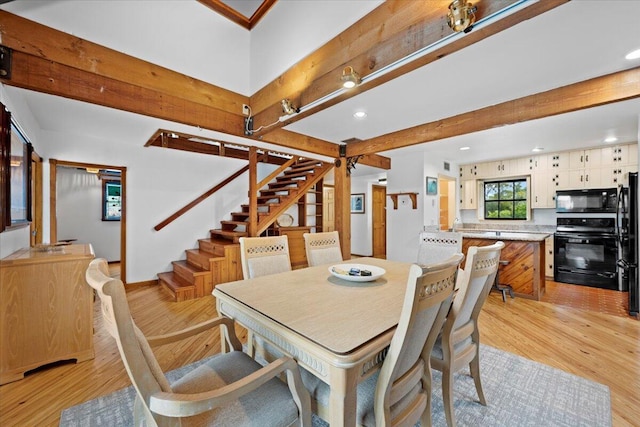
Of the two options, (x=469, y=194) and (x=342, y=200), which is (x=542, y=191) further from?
(x=342, y=200)

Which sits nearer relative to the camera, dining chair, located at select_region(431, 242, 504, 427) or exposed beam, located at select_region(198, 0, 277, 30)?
dining chair, located at select_region(431, 242, 504, 427)

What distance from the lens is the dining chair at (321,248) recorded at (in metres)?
2.64

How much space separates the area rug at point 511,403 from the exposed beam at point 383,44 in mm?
2162

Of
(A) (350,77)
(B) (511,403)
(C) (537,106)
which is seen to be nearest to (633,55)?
(C) (537,106)

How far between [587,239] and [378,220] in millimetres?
4039

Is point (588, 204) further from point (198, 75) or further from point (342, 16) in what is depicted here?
point (198, 75)

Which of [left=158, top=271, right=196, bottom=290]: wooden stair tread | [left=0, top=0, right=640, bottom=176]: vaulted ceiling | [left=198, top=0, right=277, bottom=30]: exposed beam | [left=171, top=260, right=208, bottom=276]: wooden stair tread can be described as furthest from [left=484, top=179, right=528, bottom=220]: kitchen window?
[left=158, top=271, right=196, bottom=290]: wooden stair tread

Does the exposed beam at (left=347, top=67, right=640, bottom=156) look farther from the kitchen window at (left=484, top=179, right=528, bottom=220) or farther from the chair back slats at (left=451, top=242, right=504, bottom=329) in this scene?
the kitchen window at (left=484, top=179, right=528, bottom=220)

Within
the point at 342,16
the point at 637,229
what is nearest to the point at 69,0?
the point at 342,16

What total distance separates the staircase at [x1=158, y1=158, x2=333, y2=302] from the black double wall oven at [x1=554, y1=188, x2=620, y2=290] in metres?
4.19

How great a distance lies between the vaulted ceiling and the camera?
1.56m

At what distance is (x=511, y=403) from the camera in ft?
5.67

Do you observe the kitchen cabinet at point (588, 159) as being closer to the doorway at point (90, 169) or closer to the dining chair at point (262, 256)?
the dining chair at point (262, 256)

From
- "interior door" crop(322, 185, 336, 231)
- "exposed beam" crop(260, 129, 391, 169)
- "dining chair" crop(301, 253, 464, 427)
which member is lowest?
"dining chair" crop(301, 253, 464, 427)
